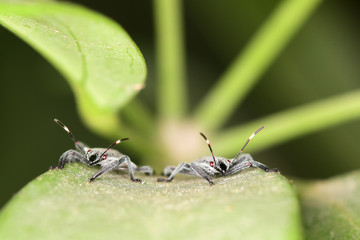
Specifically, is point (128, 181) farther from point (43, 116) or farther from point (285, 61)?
point (285, 61)

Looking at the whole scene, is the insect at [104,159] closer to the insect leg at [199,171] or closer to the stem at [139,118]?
the insect leg at [199,171]

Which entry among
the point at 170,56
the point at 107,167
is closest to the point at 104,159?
the point at 107,167

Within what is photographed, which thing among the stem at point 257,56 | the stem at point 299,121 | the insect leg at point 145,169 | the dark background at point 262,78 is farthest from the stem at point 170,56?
the insect leg at point 145,169

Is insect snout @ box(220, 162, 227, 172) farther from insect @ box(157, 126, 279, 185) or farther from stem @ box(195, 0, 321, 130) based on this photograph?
stem @ box(195, 0, 321, 130)

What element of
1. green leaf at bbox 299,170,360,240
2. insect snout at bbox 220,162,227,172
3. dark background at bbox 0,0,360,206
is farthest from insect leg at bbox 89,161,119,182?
dark background at bbox 0,0,360,206

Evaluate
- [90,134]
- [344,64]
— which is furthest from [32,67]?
[344,64]
